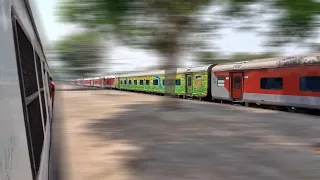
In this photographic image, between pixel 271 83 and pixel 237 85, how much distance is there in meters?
3.37

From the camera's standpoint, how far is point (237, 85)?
1967 cm

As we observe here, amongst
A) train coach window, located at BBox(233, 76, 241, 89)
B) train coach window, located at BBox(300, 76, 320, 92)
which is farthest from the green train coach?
train coach window, located at BBox(300, 76, 320, 92)

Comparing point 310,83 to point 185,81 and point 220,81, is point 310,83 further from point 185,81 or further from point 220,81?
point 185,81

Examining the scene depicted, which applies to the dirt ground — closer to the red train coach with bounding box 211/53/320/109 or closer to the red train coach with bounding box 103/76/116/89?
the red train coach with bounding box 211/53/320/109

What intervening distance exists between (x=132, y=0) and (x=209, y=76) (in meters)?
11.9

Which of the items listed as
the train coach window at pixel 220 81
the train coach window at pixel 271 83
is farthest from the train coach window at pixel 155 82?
the train coach window at pixel 271 83

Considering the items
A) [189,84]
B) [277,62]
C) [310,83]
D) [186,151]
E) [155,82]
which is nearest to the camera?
[186,151]

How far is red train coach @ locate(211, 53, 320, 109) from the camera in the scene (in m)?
13.8

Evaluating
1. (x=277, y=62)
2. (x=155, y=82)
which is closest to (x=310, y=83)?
(x=277, y=62)

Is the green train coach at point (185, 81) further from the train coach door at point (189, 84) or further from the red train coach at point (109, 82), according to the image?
the red train coach at point (109, 82)

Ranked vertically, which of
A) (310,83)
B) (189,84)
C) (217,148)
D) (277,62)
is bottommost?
(217,148)

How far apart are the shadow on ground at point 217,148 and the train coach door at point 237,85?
7.71 m

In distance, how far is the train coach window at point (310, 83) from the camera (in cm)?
1357

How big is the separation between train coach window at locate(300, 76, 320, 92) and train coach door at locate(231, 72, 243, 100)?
498 centimetres
